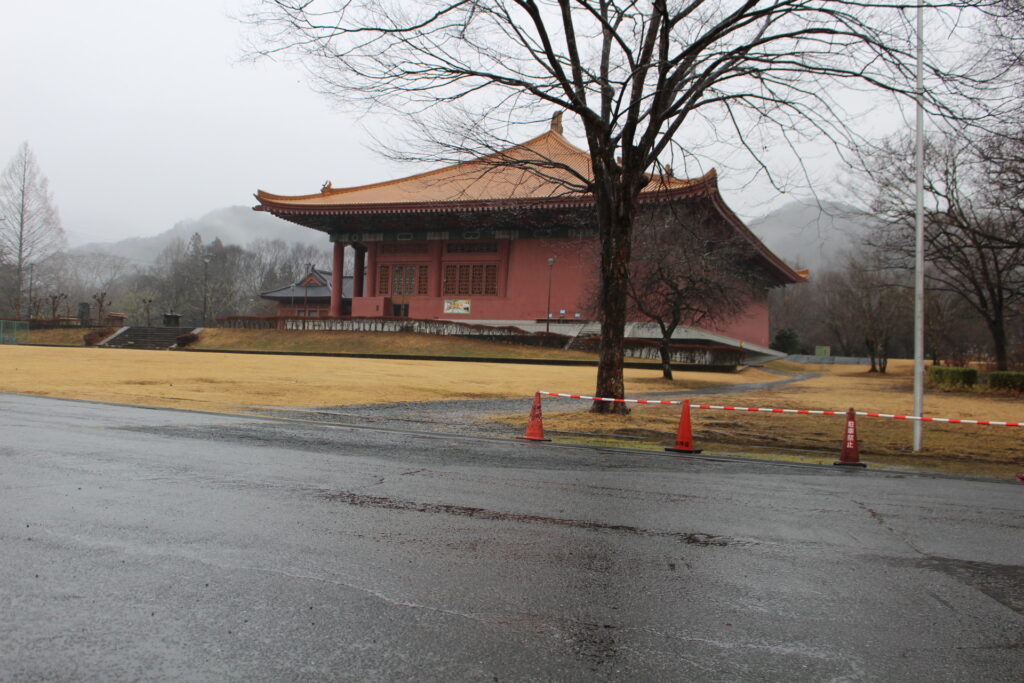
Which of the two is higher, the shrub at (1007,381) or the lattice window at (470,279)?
the lattice window at (470,279)

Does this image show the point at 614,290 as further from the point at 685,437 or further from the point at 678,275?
the point at 678,275

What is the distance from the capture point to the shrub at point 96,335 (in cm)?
4566

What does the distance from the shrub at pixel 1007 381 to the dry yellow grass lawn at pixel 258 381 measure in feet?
34.1

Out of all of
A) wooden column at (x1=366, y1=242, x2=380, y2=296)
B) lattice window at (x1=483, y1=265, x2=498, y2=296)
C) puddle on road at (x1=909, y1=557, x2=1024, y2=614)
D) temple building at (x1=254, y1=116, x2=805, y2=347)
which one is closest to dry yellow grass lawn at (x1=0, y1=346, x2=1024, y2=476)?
puddle on road at (x1=909, y1=557, x2=1024, y2=614)

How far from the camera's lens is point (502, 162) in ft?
46.0

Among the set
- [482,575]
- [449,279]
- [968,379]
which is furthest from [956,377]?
[482,575]

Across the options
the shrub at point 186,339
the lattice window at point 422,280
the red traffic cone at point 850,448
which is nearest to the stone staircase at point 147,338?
the shrub at point 186,339

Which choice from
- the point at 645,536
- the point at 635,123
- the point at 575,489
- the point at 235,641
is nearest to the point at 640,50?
the point at 635,123

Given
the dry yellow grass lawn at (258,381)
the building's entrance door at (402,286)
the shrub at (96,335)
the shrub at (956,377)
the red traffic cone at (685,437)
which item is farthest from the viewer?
the building's entrance door at (402,286)

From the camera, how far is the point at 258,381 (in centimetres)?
1978

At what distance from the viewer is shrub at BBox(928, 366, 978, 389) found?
29719 mm

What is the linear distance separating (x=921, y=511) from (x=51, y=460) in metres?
7.65

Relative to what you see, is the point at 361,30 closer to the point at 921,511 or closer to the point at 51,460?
the point at 51,460

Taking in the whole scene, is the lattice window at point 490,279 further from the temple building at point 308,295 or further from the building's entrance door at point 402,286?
the temple building at point 308,295
